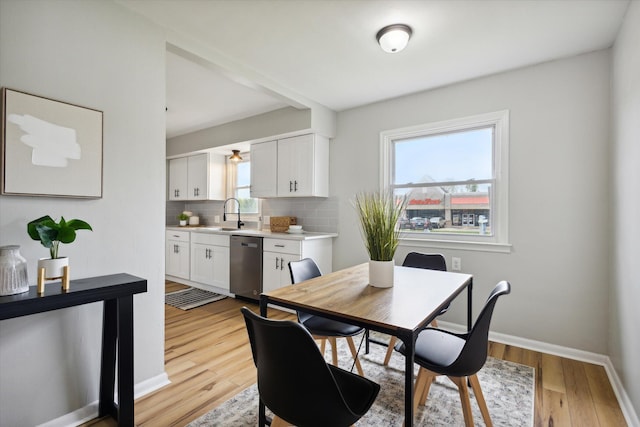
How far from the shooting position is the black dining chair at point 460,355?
4.60ft

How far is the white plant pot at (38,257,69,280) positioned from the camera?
1.49 metres

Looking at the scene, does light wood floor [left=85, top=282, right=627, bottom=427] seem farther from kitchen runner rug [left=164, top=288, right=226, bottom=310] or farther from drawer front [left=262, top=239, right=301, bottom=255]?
drawer front [left=262, top=239, right=301, bottom=255]

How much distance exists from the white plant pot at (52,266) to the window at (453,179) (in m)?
2.87

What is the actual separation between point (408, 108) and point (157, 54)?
2446 mm

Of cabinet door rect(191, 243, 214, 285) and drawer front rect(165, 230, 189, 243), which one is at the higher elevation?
drawer front rect(165, 230, 189, 243)

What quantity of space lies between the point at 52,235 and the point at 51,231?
2 centimetres

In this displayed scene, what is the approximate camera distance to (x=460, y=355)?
4.63 ft

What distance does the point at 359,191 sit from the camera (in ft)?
12.3

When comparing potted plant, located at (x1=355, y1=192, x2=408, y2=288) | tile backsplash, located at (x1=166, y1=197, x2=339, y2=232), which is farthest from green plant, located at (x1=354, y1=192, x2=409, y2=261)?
tile backsplash, located at (x1=166, y1=197, x2=339, y2=232)

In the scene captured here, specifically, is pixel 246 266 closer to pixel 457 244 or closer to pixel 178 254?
pixel 178 254

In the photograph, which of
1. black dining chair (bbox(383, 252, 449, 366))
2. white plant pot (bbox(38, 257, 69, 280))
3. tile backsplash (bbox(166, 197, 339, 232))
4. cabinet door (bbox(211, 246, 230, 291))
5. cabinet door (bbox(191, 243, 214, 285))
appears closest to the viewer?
white plant pot (bbox(38, 257, 69, 280))

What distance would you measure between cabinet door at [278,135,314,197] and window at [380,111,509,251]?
0.89 meters

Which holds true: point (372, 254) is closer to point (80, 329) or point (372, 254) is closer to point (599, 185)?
point (80, 329)

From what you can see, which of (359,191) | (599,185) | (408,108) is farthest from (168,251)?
(599,185)
